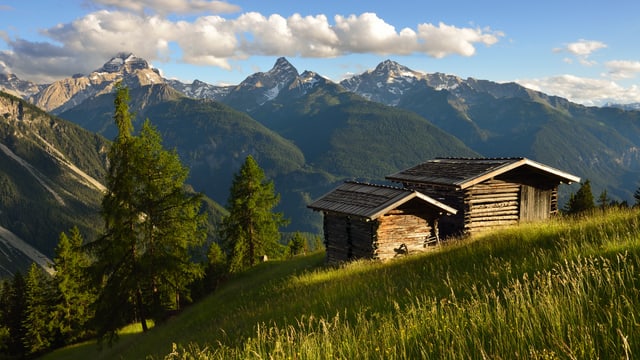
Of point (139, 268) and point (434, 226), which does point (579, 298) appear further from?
point (139, 268)

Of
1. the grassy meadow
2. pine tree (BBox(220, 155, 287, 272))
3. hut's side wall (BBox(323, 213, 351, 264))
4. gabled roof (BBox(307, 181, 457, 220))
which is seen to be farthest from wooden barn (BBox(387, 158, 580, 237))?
pine tree (BBox(220, 155, 287, 272))

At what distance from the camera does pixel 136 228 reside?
2480cm

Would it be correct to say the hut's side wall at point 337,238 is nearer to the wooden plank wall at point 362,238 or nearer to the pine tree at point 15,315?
the wooden plank wall at point 362,238

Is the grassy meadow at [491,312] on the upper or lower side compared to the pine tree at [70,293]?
upper

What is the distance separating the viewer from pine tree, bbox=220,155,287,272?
4112 centimetres

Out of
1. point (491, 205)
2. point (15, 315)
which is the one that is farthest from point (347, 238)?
point (15, 315)

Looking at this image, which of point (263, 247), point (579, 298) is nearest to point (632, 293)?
point (579, 298)

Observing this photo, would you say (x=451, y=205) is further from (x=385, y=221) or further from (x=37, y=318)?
(x=37, y=318)

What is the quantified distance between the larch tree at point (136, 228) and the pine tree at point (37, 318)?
A: 29.8 meters

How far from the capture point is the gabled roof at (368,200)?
71.7 ft

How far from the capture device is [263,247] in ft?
144

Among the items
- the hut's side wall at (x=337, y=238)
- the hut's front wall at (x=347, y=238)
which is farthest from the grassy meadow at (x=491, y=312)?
the hut's side wall at (x=337, y=238)

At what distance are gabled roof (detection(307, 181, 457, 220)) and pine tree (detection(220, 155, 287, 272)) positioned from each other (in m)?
15.1

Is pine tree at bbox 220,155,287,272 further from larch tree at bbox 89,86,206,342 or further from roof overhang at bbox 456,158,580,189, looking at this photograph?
roof overhang at bbox 456,158,580,189
